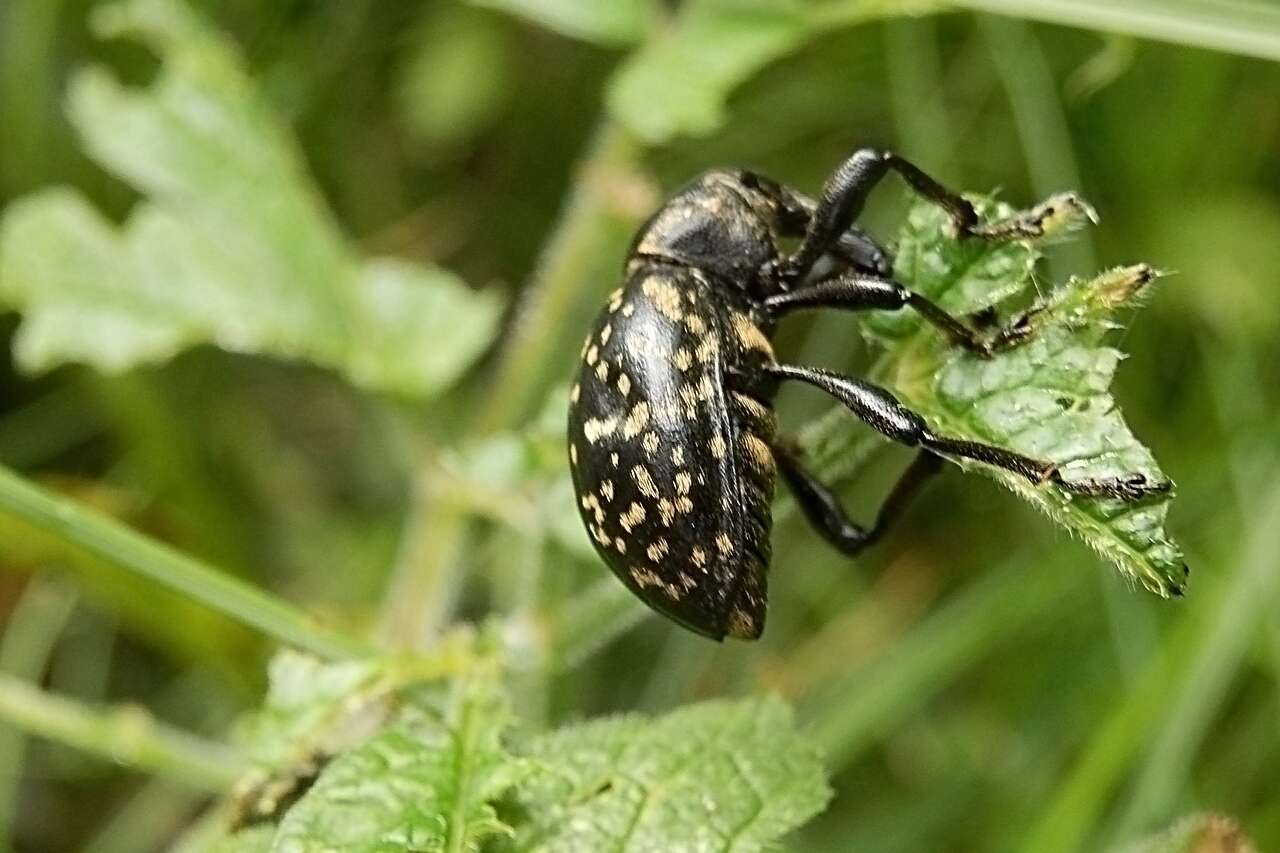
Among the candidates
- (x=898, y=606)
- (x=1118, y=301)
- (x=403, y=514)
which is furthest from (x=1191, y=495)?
(x=403, y=514)

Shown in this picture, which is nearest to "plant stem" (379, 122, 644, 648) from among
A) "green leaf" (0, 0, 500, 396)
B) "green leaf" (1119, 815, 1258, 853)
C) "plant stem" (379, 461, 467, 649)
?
"plant stem" (379, 461, 467, 649)

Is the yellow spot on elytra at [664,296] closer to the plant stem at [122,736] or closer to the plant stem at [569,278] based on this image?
the plant stem at [569,278]

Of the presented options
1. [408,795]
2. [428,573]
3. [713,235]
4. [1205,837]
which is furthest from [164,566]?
[1205,837]

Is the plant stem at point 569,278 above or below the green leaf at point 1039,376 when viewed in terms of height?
below

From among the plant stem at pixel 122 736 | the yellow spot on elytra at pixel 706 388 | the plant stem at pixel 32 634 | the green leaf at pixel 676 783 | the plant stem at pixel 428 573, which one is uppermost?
the yellow spot on elytra at pixel 706 388

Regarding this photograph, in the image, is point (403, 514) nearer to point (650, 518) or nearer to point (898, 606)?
point (898, 606)

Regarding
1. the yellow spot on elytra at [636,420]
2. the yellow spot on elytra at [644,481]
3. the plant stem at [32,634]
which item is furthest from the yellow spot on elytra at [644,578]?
the plant stem at [32,634]

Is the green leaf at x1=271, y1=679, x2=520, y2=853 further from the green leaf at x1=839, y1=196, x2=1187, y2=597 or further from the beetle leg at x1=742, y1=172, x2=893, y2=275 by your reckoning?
the beetle leg at x1=742, y1=172, x2=893, y2=275

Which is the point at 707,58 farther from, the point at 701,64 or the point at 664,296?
the point at 664,296

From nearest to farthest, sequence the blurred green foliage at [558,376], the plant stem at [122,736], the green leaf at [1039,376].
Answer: the green leaf at [1039,376] → the plant stem at [122,736] → the blurred green foliage at [558,376]
